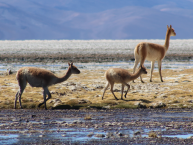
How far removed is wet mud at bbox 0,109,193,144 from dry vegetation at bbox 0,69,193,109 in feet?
2.08

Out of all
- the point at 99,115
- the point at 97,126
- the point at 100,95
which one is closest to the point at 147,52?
the point at 100,95

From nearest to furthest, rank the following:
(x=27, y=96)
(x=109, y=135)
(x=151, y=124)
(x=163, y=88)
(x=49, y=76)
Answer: (x=109, y=135) → (x=151, y=124) → (x=49, y=76) → (x=27, y=96) → (x=163, y=88)

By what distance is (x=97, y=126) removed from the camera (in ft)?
29.1

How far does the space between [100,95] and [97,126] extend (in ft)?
14.6

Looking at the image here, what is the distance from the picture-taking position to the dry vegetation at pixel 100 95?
12.2 metres

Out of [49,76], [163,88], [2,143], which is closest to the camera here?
[2,143]

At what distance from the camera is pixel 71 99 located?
12695 mm

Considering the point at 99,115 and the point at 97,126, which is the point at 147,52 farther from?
the point at 97,126

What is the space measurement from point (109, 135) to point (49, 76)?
474 cm

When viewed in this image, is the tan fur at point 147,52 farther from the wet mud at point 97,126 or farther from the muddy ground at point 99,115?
the wet mud at point 97,126

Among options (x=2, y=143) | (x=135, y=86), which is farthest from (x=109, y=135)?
(x=135, y=86)

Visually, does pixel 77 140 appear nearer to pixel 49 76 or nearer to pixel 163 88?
pixel 49 76

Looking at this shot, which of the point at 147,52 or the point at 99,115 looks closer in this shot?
the point at 99,115

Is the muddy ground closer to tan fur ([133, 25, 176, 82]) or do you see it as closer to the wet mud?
the wet mud
